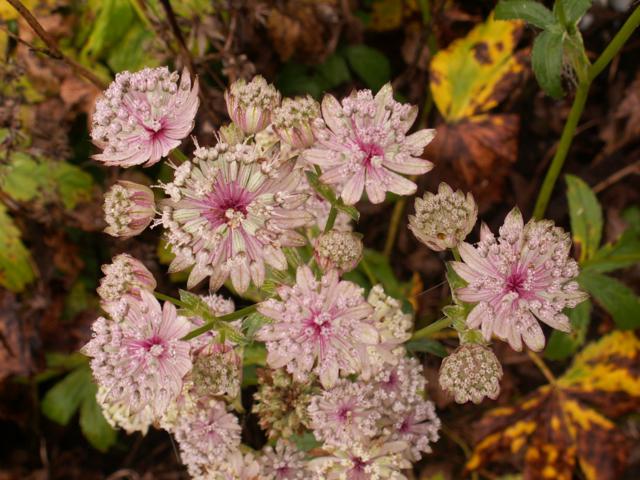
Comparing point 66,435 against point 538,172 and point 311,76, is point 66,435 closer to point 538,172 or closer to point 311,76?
point 311,76

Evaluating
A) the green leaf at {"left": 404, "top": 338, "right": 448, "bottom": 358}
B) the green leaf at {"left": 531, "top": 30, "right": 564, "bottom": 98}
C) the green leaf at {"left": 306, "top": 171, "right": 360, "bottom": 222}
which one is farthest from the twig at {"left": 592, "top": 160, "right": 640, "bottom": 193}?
the green leaf at {"left": 306, "top": 171, "right": 360, "bottom": 222}

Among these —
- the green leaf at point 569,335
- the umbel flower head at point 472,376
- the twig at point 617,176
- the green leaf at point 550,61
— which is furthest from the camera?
the twig at point 617,176

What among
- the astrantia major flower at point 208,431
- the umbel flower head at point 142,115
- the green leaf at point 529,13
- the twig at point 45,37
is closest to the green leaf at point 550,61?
the green leaf at point 529,13

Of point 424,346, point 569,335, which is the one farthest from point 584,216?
point 424,346

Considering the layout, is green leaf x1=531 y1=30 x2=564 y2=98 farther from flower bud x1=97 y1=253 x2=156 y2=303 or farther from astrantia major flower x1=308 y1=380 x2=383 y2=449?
flower bud x1=97 y1=253 x2=156 y2=303

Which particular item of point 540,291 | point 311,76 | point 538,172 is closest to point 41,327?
point 311,76

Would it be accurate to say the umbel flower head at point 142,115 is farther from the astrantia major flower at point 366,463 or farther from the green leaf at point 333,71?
the green leaf at point 333,71

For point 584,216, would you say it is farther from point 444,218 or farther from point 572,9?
point 444,218
